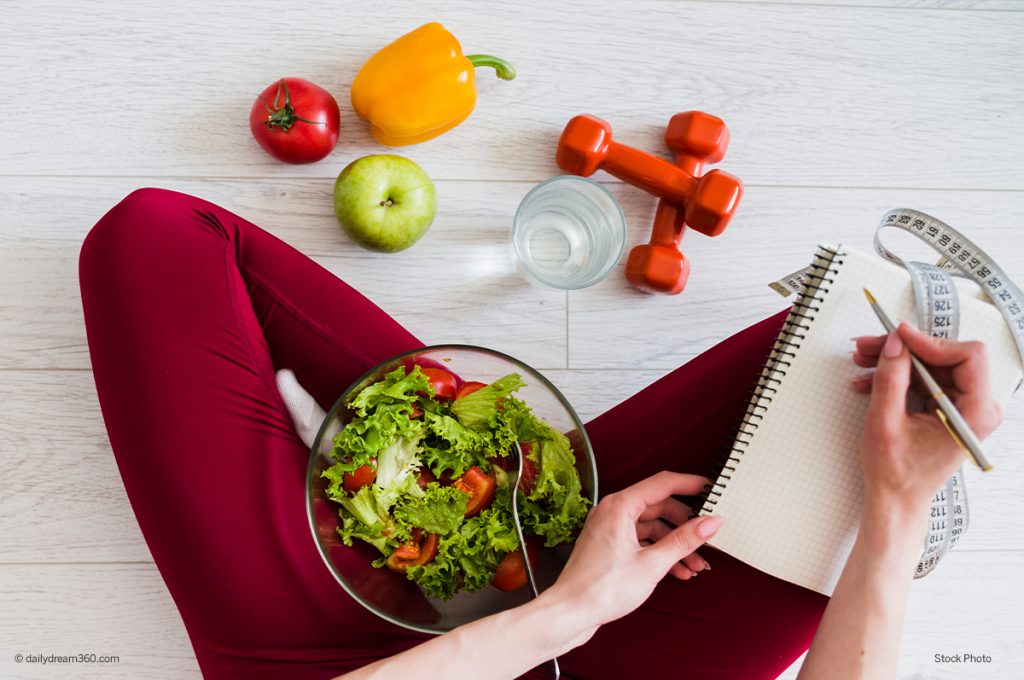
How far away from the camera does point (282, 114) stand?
1.07 meters

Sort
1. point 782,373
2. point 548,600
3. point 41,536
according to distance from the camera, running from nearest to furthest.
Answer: point 548,600, point 782,373, point 41,536

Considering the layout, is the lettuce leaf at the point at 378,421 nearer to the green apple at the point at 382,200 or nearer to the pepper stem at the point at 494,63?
the green apple at the point at 382,200

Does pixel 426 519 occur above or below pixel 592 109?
below

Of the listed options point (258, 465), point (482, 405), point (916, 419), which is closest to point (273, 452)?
point (258, 465)

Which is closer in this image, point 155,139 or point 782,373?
point 782,373

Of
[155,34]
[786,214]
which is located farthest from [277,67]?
[786,214]

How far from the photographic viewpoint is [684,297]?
118 cm

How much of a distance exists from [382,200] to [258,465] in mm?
394

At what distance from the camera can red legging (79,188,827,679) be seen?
90cm

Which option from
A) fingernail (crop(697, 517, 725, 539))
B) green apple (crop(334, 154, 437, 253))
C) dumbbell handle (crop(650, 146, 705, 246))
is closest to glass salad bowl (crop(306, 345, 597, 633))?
fingernail (crop(697, 517, 725, 539))

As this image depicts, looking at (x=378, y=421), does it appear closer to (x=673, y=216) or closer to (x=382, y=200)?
(x=382, y=200)

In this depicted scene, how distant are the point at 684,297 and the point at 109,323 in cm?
80

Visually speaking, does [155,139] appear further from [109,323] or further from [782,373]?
[782,373]

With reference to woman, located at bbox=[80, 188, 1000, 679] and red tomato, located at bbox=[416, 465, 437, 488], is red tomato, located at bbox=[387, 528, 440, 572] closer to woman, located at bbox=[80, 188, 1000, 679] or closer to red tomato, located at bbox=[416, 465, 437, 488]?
red tomato, located at bbox=[416, 465, 437, 488]
